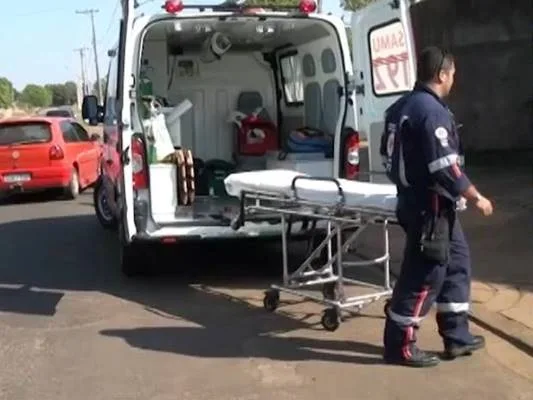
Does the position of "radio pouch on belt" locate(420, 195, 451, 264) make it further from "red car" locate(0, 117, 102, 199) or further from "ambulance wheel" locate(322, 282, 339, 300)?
"red car" locate(0, 117, 102, 199)

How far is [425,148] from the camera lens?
578cm

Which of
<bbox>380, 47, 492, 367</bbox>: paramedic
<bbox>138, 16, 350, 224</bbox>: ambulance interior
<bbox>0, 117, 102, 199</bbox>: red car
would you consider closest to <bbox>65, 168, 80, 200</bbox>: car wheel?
<bbox>0, 117, 102, 199</bbox>: red car

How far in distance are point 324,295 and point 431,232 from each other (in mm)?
1829

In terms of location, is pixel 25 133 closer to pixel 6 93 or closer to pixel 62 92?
pixel 6 93

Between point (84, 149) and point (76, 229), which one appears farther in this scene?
point (84, 149)

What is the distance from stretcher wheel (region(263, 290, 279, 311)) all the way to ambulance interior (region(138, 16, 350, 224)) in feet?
4.14

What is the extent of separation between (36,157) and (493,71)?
8474 mm

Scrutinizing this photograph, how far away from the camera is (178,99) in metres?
10.7

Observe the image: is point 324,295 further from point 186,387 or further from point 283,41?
point 283,41

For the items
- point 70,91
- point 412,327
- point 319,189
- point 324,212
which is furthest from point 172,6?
point 70,91

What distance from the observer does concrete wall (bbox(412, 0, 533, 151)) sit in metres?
17.4

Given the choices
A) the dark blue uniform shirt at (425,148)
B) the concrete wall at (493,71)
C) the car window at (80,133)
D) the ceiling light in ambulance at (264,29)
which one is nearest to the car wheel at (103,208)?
the ceiling light in ambulance at (264,29)

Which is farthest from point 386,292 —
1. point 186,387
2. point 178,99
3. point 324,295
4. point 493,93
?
point 493,93

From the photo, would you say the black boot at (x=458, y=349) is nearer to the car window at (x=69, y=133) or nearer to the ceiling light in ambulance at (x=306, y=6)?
the ceiling light in ambulance at (x=306, y=6)
